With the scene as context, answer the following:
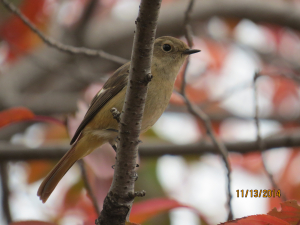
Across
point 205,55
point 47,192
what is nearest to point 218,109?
point 205,55

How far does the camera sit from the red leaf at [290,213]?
6.48 feet

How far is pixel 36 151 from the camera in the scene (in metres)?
4.21

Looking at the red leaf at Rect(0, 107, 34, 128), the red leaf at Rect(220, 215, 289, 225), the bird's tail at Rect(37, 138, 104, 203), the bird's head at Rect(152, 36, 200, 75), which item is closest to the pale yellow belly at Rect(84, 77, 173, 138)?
the bird's tail at Rect(37, 138, 104, 203)

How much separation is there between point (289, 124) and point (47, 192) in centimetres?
451

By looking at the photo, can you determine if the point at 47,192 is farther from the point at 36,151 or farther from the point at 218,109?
the point at 218,109

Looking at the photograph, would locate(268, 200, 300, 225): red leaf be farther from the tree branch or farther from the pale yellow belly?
the tree branch

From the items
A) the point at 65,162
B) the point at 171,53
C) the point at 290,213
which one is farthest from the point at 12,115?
the point at 290,213

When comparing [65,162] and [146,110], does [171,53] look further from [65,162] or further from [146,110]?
[65,162]

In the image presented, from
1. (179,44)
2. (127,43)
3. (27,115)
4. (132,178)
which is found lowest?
(132,178)

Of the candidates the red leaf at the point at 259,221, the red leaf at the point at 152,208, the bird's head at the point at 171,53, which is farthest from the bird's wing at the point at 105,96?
the red leaf at the point at 259,221

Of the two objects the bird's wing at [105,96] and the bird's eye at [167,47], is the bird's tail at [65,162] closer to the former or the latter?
the bird's wing at [105,96]

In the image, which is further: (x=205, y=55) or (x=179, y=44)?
(x=205, y=55)

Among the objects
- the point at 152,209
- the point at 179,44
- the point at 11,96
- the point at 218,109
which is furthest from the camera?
the point at 218,109

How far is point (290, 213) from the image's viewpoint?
2.00 metres
